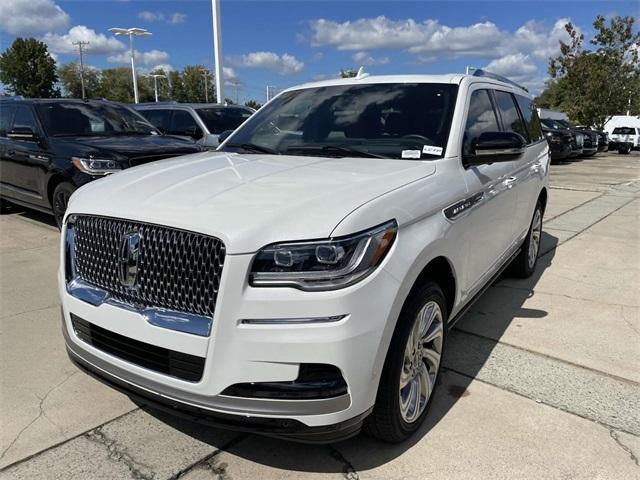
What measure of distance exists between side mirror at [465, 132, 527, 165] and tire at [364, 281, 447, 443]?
0.98 metres

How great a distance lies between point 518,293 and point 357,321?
356 centimetres

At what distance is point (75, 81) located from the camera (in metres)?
86.2

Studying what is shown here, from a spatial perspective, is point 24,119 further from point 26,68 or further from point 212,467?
point 26,68

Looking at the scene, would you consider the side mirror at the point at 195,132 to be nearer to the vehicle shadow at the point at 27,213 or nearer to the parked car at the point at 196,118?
the parked car at the point at 196,118

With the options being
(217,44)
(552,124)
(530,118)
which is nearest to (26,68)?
(217,44)

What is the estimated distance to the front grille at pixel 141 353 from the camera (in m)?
2.19

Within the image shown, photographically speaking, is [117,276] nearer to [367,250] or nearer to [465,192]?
[367,250]

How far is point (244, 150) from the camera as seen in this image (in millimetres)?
3744

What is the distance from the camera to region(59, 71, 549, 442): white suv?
2.08m

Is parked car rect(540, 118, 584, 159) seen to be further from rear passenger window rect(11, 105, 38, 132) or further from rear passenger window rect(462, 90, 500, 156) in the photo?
rear passenger window rect(11, 105, 38, 132)

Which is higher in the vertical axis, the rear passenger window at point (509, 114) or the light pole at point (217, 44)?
the light pole at point (217, 44)

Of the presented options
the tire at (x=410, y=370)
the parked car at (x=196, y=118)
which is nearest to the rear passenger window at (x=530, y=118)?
the tire at (x=410, y=370)

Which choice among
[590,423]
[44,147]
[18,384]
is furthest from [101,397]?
[44,147]

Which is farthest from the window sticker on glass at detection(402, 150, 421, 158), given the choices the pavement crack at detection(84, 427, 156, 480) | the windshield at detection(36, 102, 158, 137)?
the windshield at detection(36, 102, 158, 137)
